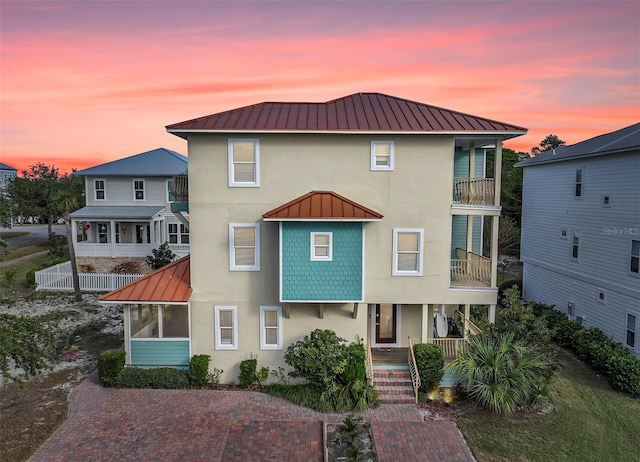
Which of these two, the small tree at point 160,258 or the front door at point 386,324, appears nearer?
the front door at point 386,324

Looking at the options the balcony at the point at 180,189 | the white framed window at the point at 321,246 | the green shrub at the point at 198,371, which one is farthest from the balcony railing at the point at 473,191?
the green shrub at the point at 198,371

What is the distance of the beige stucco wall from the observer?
14.5m

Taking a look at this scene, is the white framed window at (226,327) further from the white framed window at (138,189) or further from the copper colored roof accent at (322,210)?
the white framed window at (138,189)

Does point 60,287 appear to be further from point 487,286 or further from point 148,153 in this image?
point 487,286

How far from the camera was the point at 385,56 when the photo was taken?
17.8 metres

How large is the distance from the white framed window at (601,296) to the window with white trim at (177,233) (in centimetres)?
2677

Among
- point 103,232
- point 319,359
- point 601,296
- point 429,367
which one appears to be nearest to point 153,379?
point 319,359

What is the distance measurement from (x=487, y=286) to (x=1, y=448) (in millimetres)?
15322

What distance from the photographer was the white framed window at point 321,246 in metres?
13.7

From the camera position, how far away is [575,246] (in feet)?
67.7

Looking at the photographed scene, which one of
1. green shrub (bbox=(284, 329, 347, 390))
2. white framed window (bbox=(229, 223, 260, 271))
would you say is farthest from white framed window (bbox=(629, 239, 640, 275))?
white framed window (bbox=(229, 223, 260, 271))

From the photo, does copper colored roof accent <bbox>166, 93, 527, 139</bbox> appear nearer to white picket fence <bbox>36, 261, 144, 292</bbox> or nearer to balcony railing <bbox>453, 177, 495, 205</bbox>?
balcony railing <bbox>453, 177, 495, 205</bbox>

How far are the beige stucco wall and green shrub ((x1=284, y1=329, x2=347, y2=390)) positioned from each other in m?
0.96

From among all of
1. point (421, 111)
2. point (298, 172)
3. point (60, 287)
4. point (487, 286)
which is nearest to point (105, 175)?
point (60, 287)
